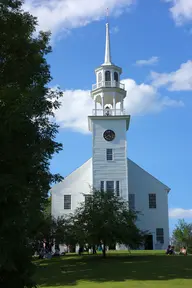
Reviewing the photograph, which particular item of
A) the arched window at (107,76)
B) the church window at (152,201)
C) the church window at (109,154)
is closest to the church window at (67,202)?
the church window at (109,154)

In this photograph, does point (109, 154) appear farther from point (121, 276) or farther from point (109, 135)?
point (121, 276)

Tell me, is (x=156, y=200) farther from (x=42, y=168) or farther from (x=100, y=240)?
(x=42, y=168)

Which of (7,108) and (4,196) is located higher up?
(7,108)

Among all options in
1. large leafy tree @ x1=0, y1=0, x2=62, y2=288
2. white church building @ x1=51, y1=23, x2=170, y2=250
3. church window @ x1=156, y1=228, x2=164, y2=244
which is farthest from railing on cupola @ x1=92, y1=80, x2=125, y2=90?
large leafy tree @ x1=0, y1=0, x2=62, y2=288

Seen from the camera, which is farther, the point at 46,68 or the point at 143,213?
the point at 143,213

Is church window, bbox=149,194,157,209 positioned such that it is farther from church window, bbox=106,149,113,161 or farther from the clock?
the clock

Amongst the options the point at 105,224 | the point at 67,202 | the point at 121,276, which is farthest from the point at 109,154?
the point at 121,276

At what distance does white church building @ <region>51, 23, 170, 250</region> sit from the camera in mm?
44312

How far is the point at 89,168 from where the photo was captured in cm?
4775

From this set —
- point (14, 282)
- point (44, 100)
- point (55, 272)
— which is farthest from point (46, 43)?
point (55, 272)

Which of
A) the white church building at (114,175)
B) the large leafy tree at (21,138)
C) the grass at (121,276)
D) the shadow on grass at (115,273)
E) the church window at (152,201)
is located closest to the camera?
the large leafy tree at (21,138)

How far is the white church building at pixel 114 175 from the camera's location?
1745 inches

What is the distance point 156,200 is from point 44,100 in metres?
35.0

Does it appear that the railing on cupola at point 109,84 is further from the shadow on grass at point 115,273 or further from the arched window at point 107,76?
the shadow on grass at point 115,273
